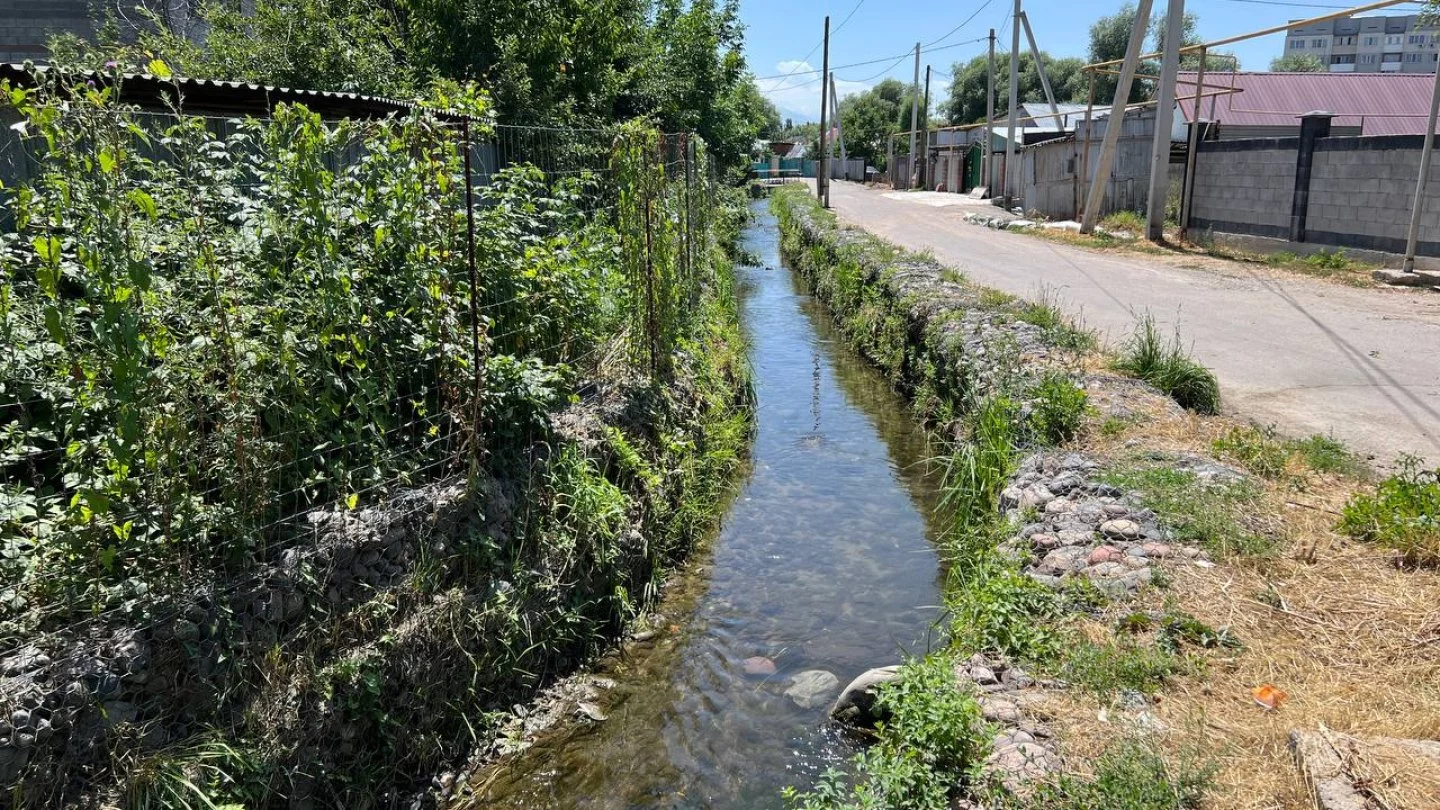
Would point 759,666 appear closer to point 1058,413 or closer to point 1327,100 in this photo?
point 1058,413

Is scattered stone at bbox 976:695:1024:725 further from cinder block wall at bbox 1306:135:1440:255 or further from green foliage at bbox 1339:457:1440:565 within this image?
cinder block wall at bbox 1306:135:1440:255

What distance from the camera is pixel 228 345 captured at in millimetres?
3367

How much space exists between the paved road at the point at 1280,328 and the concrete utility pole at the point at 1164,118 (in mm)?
1488

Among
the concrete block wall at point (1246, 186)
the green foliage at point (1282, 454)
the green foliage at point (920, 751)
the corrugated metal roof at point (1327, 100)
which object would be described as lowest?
the green foliage at point (920, 751)

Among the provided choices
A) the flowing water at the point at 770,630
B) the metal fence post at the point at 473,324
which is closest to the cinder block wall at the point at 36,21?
the flowing water at the point at 770,630

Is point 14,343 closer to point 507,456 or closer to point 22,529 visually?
point 22,529

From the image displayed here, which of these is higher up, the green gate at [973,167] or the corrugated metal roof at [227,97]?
the green gate at [973,167]

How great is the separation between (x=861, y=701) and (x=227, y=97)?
5.97 meters

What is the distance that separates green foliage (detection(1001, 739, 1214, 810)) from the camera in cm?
273

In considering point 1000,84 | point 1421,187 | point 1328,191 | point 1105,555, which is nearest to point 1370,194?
point 1328,191

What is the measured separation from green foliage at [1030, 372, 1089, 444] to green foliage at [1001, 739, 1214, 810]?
3.21m

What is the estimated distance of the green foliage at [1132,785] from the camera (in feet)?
8.96

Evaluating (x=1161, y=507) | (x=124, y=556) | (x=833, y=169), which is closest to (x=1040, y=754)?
(x=1161, y=507)

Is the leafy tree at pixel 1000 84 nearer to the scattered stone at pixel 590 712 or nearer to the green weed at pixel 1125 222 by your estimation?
the green weed at pixel 1125 222
